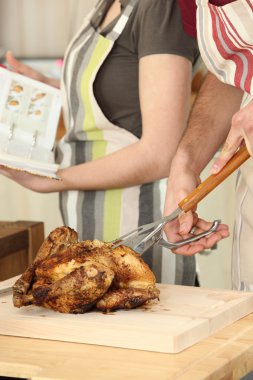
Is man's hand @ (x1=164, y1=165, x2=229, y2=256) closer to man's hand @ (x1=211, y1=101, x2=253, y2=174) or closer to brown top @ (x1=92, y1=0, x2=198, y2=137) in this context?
man's hand @ (x1=211, y1=101, x2=253, y2=174)

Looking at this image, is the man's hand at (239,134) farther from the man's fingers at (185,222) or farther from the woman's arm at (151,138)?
the woman's arm at (151,138)

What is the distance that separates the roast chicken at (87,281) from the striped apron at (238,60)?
13.2 inches

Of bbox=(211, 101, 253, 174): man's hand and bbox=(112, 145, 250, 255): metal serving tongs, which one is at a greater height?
bbox=(211, 101, 253, 174): man's hand

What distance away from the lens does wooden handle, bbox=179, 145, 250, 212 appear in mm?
1388

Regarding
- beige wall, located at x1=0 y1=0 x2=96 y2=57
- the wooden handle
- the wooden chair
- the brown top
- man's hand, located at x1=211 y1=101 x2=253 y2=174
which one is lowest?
the wooden chair

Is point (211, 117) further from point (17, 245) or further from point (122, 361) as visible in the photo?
point (122, 361)

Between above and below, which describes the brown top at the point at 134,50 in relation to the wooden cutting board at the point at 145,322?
above

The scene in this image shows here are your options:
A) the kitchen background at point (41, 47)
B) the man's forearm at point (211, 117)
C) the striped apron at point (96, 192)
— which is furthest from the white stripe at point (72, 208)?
the kitchen background at point (41, 47)

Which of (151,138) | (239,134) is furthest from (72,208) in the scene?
(239,134)

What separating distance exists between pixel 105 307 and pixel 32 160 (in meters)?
0.60

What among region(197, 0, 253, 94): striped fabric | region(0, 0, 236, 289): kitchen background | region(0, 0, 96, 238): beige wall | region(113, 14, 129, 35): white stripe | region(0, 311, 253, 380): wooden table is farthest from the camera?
region(0, 0, 96, 238): beige wall

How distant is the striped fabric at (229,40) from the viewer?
1.46m

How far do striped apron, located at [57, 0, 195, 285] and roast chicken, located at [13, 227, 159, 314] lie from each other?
22.8 inches

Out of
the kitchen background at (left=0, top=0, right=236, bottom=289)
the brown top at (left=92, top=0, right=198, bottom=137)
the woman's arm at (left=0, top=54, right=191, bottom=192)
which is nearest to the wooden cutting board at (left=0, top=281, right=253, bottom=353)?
the woman's arm at (left=0, top=54, right=191, bottom=192)
